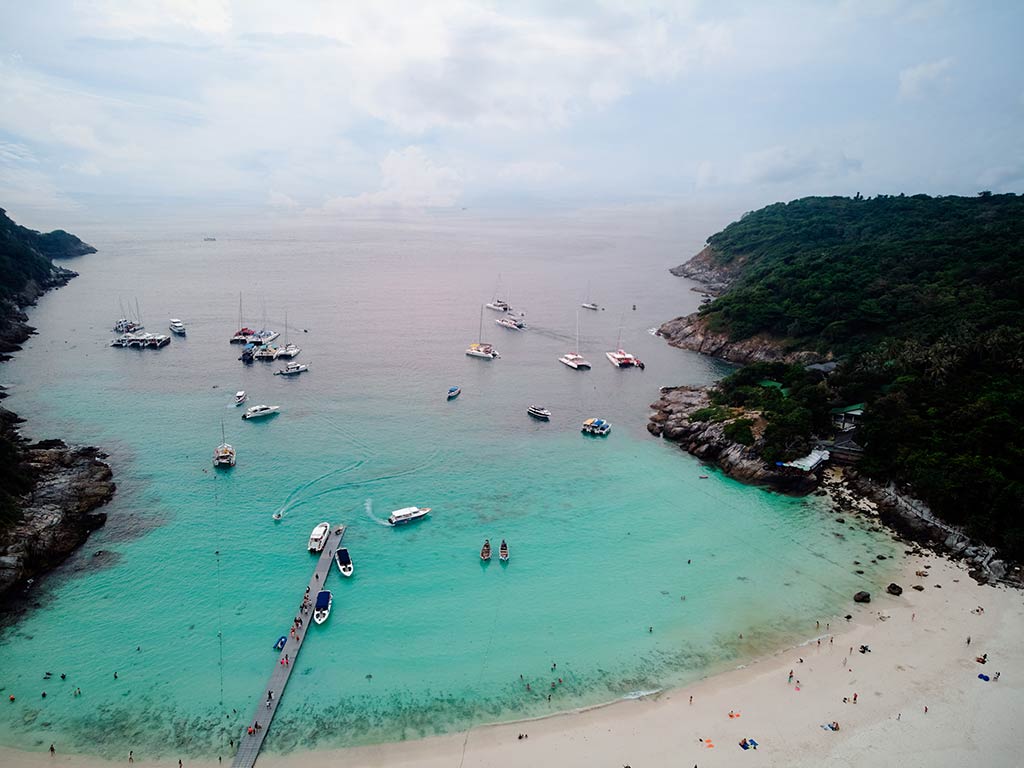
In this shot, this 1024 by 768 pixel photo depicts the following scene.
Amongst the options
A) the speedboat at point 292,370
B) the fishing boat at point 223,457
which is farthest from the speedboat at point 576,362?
the fishing boat at point 223,457

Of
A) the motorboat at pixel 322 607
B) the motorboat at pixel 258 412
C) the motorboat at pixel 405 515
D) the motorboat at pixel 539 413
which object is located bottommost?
the motorboat at pixel 322 607

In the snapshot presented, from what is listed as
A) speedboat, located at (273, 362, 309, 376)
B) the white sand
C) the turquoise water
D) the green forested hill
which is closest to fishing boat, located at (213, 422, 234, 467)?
the turquoise water

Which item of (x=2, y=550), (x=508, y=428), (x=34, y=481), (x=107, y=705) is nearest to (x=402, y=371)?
(x=508, y=428)

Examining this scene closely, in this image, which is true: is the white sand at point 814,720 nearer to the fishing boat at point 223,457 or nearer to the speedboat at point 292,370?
the fishing boat at point 223,457

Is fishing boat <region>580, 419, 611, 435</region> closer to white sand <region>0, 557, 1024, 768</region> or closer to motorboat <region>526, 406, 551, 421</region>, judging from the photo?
motorboat <region>526, 406, 551, 421</region>

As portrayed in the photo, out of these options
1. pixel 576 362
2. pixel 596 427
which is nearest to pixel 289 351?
pixel 576 362

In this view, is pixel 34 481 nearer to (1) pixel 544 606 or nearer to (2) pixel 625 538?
(1) pixel 544 606
